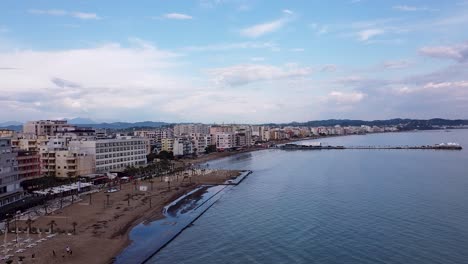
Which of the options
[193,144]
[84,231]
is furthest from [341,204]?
[193,144]

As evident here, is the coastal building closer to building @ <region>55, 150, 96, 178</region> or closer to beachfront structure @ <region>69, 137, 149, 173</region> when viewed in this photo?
beachfront structure @ <region>69, 137, 149, 173</region>

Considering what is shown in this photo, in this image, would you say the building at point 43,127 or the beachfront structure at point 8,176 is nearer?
the beachfront structure at point 8,176

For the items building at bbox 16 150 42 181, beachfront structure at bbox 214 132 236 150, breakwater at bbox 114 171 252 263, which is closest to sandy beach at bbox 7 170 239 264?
breakwater at bbox 114 171 252 263

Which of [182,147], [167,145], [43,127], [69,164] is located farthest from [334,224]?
[167,145]

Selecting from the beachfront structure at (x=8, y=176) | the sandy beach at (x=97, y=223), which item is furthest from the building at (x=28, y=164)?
the sandy beach at (x=97, y=223)

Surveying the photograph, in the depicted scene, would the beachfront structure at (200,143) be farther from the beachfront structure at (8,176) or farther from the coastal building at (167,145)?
the beachfront structure at (8,176)

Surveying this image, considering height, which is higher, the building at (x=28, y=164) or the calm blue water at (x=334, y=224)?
the building at (x=28, y=164)

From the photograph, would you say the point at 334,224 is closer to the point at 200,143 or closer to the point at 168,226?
the point at 168,226
